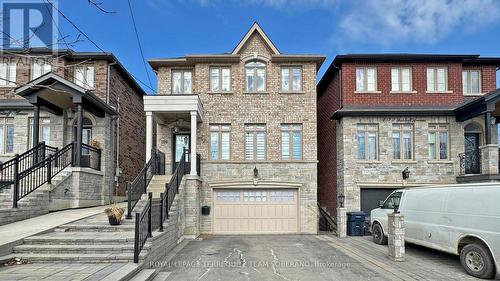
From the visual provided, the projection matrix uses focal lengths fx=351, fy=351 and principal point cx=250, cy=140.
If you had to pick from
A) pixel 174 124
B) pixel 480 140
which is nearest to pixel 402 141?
pixel 480 140

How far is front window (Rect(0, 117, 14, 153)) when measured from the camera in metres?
16.1

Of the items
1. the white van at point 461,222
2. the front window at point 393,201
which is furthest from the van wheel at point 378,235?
the white van at point 461,222

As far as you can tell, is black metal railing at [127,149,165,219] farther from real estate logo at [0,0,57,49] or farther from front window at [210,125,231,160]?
real estate logo at [0,0,57,49]

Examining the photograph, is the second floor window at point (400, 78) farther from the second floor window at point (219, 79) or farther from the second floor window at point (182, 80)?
the second floor window at point (182, 80)

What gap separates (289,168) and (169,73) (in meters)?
7.26

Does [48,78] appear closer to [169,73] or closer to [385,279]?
[169,73]

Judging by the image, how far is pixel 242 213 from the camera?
1578 cm

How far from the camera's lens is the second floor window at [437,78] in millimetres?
16297

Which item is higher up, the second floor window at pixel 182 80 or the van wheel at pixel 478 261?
the second floor window at pixel 182 80

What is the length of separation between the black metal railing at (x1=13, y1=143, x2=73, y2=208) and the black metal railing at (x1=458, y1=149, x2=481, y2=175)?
16497 millimetres

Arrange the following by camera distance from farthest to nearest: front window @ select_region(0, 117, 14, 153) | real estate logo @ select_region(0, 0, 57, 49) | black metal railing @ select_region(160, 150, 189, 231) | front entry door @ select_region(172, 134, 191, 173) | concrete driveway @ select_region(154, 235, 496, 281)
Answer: front entry door @ select_region(172, 134, 191, 173) → front window @ select_region(0, 117, 14, 153) → black metal railing @ select_region(160, 150, 189, 231) → concrete driveway @ select_region(154, 235, 496, 281) → real estate logo @ select_region(0, 0, 57, 49)

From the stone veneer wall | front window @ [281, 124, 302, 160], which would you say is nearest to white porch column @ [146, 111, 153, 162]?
front window @ [281, 124, 302, 160]

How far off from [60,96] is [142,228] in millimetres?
9317

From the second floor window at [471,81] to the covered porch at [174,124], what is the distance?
12486mm
